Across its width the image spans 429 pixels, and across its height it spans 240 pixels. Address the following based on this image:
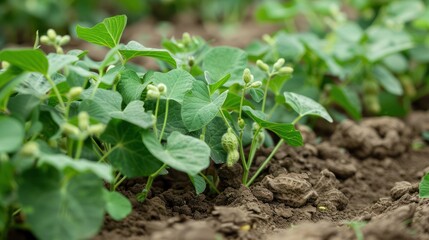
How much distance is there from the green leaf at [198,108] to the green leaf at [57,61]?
13.1 inches

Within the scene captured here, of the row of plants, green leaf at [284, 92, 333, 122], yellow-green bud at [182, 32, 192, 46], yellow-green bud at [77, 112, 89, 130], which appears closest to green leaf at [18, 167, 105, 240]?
the row of plants

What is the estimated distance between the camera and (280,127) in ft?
5.88

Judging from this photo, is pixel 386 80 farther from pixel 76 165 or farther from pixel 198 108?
pixel 76 165

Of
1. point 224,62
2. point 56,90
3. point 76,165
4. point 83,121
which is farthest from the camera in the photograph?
point 224,62

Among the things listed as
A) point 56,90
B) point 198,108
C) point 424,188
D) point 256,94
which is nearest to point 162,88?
point 198,108

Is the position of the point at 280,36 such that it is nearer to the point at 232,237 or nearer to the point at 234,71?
the point at 234,71

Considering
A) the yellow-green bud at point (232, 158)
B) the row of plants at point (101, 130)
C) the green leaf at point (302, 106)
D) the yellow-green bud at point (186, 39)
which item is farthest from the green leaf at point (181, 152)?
the yellow-green bud at point (186, 39)

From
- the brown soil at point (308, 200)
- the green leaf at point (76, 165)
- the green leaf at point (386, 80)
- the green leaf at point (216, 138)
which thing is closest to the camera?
the green leaf at point (76, 165)

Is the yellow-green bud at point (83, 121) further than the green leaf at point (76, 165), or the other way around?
the yellow-green bud at point (83, 121)

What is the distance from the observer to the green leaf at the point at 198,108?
1707mm

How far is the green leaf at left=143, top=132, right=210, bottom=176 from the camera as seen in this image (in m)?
1.51

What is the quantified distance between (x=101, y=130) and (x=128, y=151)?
7.1 inches

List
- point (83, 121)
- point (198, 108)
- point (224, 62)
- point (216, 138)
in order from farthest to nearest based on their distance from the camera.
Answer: point (224, 62) → point (216, 138) → point (198, 108) → point (83, 121)

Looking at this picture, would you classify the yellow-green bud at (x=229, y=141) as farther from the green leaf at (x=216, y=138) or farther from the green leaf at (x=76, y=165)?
the green leaf at (x=76, y=165)
